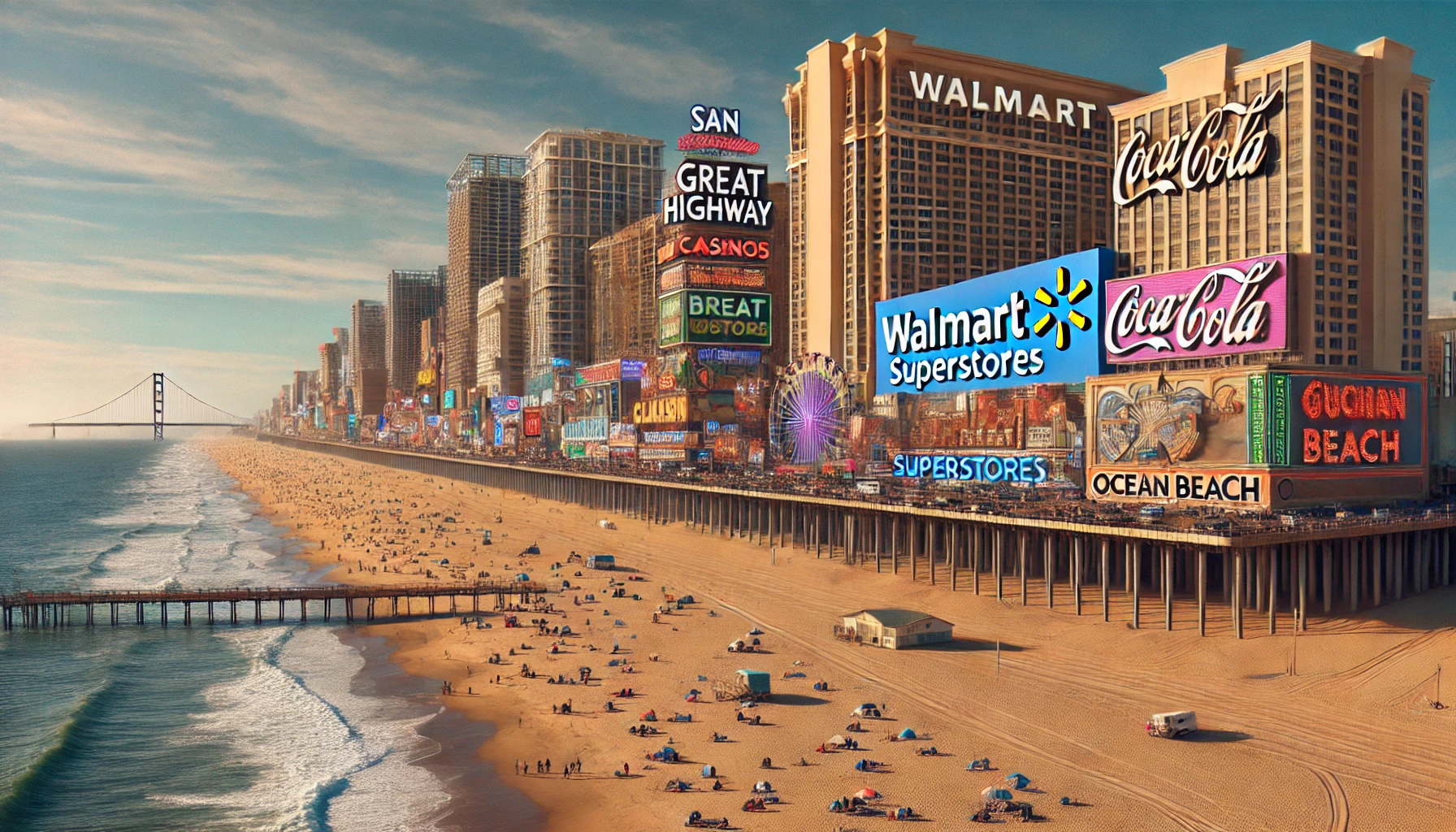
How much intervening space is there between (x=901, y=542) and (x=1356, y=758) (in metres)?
47.9

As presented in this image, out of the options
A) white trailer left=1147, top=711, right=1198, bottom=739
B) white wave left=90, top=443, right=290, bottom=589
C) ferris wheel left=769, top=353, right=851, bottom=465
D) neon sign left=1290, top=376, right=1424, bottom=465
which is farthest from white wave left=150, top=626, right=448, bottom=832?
ferris wheel left=769, top=353, right=851, bottom=465

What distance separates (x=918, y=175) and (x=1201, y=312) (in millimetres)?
78343

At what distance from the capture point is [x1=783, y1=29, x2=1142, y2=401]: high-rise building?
497ft

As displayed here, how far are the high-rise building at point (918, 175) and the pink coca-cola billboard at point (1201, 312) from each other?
5952 cm

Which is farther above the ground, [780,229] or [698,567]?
[780,229]

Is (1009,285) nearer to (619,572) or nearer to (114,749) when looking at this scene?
(619,572)

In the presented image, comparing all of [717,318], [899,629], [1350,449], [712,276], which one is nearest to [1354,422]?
[1350,449]

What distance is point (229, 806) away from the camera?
145 feet

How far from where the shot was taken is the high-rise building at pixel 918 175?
15162 cm

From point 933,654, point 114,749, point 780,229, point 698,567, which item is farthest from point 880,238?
point 114,749

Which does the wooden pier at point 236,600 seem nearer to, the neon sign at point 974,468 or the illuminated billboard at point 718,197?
the neon sign at point 974,468

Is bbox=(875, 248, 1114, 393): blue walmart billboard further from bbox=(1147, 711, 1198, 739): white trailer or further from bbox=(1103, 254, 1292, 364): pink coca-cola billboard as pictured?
bbox=(1147, 711, 1198, 739): white trailer

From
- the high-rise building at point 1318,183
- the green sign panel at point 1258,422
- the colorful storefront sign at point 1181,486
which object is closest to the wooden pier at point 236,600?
the colorful storefront sign at point 1181,486

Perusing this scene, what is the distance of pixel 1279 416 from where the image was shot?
69.2m
